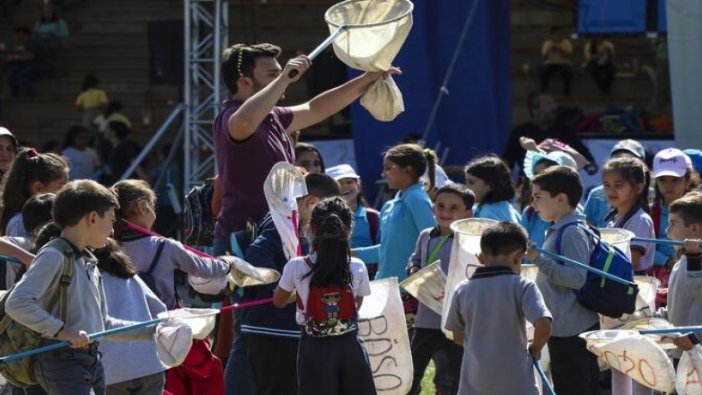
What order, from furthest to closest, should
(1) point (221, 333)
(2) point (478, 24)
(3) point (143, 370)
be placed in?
(2) point (478, 24)
(1) point (221, 333)
(3) point (143, 370)

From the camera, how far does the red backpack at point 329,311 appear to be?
5773 millimetres

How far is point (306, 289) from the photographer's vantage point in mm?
5820

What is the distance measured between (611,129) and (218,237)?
30.9 ft

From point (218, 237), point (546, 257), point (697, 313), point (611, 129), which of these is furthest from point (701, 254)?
point (611, 129)

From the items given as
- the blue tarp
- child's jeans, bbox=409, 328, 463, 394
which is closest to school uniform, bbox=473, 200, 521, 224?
child's jeans, bbox=409, 328, 463, 394

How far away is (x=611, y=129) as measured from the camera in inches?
592

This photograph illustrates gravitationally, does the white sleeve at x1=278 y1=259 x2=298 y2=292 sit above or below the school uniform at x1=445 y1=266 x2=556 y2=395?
above

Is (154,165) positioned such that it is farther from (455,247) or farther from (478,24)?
(455,247)

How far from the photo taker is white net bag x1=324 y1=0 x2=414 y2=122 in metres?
6.11

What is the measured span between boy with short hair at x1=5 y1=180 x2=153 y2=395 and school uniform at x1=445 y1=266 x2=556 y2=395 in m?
1.39

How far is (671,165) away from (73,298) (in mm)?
3833

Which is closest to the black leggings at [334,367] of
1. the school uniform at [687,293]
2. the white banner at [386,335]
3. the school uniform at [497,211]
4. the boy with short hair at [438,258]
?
the white banner at [386,335]

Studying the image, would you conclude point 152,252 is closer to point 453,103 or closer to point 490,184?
point 490,184

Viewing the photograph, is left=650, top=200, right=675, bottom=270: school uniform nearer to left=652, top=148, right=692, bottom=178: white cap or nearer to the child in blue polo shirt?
left=652, top=148, right=692, bottom=178: white cap
